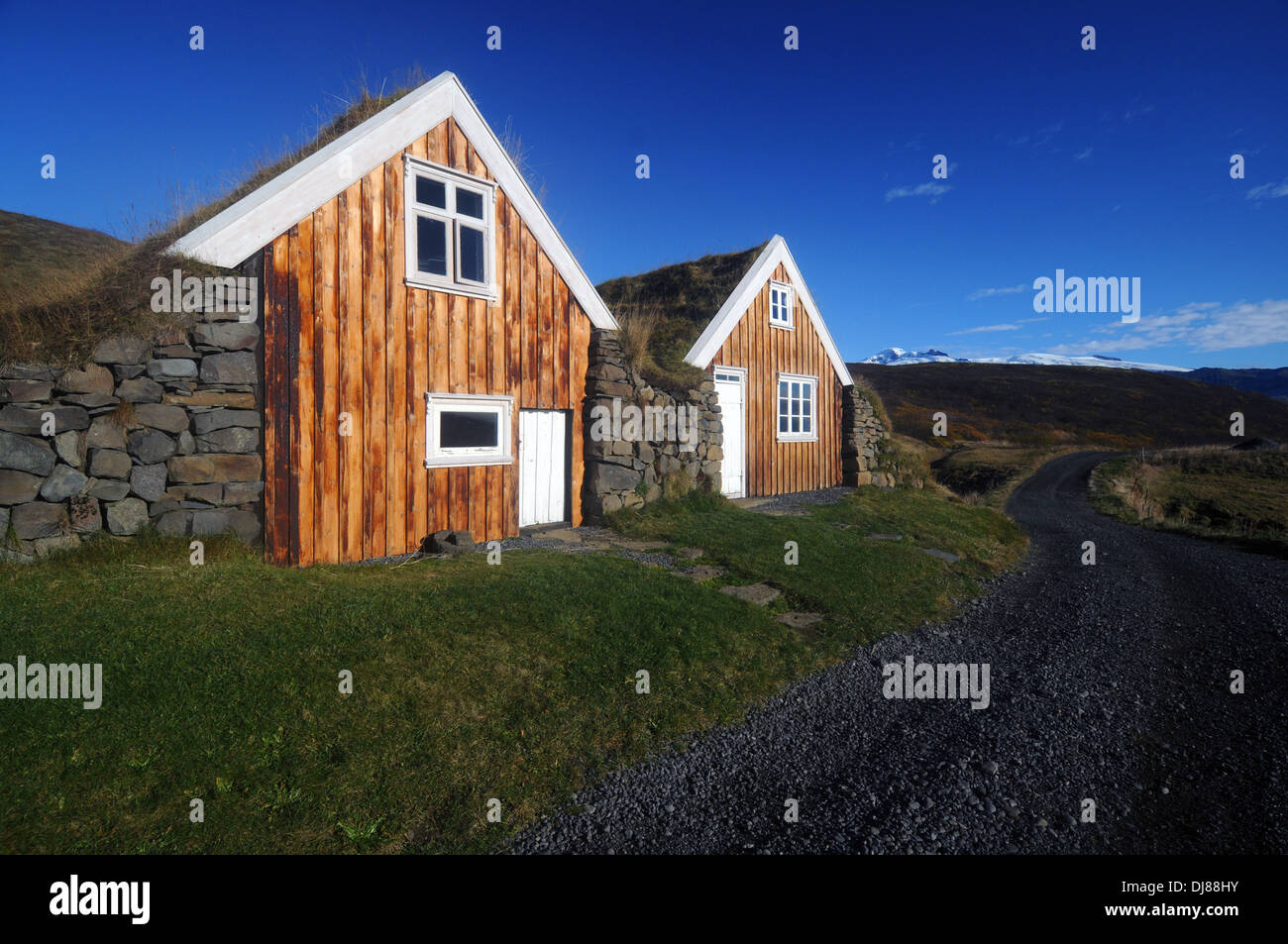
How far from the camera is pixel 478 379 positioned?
31.8 ft

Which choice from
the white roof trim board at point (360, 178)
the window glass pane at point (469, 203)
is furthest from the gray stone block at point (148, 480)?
the window glass pane at point (469, 203)

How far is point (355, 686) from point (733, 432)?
37.6 feet

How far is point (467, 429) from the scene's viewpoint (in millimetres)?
9867

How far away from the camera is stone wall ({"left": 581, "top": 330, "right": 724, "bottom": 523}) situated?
36.8ft

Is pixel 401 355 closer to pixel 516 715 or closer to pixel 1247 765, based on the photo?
pixel 516 715

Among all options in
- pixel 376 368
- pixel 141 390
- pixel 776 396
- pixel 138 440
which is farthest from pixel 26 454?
pixel 776 396

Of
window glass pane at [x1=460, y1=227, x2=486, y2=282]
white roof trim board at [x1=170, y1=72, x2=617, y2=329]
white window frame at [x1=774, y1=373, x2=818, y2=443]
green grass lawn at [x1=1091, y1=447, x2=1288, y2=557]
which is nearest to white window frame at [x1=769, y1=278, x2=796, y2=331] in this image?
white window frame at [x1=774, y1=373, x2=818, y2=443]

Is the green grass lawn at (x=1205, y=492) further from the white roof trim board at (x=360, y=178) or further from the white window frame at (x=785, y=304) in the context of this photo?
the white roof trim board at (x=360, y=178)

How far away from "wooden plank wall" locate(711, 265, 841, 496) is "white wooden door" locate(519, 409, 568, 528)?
186 inches

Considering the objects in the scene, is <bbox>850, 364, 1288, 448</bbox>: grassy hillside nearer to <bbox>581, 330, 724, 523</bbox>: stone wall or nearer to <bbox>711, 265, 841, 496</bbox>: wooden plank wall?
<bbox>711, 265, 841, 496</bbox>: wooden plank wall

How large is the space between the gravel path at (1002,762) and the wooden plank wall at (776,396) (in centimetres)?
817
